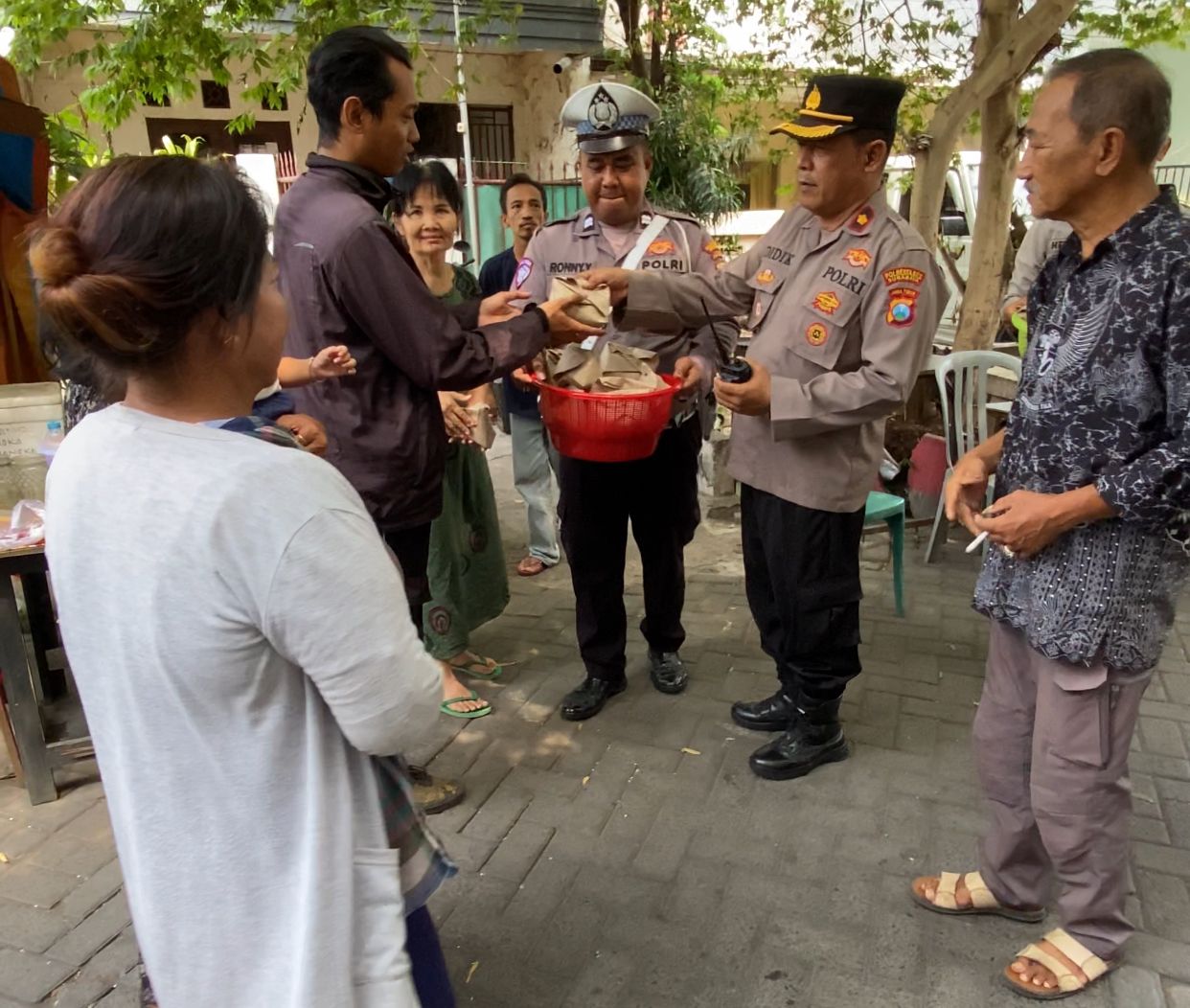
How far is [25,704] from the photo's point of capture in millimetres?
2865

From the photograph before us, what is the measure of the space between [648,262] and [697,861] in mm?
1994

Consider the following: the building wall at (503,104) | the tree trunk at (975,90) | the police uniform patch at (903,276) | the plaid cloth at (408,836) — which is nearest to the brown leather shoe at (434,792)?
the plaid cloth at (408,836)

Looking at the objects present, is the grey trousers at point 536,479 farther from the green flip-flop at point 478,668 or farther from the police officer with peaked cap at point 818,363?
the police officer with peaked cap at point 818,363

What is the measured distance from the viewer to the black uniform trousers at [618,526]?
10.5ft

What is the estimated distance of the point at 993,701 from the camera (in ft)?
7.29

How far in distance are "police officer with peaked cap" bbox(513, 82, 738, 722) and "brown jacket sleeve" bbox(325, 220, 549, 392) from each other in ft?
2.45

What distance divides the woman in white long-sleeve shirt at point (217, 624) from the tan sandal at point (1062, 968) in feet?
5.13

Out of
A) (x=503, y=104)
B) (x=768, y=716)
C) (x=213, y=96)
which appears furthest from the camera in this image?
(x=503, y=104)

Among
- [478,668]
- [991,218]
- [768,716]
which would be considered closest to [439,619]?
[478,668]

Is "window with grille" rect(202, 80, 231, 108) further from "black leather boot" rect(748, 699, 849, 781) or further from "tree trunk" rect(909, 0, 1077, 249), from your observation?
"black leather boot" rect(748, 699, 849, 781)

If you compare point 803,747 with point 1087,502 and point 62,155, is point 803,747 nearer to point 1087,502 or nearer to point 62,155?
point 1087,502

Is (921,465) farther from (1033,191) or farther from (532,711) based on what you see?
(1033,191)

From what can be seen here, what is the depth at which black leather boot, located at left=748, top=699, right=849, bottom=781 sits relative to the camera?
2.96m

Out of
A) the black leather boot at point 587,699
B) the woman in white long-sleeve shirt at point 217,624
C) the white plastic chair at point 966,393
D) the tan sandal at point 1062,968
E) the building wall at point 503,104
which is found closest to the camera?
the woman in white long-sleeve shirt at point 217,624
